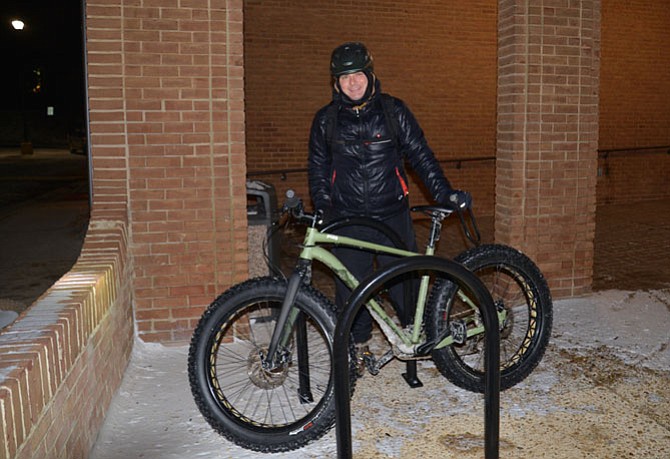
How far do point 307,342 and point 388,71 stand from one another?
7.74 m

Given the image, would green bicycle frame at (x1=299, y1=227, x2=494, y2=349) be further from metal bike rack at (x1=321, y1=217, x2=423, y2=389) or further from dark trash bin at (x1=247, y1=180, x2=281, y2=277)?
dark trash bin at (x1=247, y1=180, x2=281, y2=277)

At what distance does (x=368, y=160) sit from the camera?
418 cm

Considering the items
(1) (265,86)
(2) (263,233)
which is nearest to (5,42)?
(1) (265,86)

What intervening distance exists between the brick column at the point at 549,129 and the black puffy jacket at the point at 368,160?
175cm

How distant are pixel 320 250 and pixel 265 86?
734cm

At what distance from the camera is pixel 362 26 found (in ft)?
35.0

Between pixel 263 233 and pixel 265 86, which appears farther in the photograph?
pixel 265 86

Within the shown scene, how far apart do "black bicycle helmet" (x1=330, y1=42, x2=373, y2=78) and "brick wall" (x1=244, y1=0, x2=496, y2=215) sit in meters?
6.62

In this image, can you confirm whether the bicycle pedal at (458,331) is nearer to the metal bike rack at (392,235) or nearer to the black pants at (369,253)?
the metal bike rack at (392,235)

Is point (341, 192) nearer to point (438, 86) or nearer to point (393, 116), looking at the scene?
point (393, 116)

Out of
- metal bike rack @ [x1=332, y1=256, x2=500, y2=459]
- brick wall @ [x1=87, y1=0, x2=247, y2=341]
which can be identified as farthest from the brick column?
metal bike rack @ [x1=332, y1=256, x2=500, y2=459]

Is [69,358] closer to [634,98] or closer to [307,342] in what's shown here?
[307,342]

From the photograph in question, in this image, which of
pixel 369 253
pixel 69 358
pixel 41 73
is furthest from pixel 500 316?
pixel 41 73

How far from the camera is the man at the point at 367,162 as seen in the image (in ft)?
13.5
